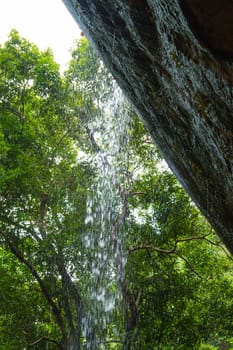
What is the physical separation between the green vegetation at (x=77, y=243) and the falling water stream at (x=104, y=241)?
2.6 inches

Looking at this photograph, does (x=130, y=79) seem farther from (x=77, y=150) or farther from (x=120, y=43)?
(x=77, y=150)

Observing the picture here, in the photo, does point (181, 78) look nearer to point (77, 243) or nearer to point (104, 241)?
point (77, 243)

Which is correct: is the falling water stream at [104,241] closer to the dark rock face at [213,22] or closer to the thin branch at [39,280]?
the thin branch at [39,280]

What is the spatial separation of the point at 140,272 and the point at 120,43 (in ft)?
17.8

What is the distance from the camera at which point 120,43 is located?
3.71 meters

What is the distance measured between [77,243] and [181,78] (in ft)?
16.1

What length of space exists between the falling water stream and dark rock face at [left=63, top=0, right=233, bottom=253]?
370cm

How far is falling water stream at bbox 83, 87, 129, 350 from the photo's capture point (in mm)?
7752

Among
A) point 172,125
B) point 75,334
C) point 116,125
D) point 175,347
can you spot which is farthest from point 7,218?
point 172,125

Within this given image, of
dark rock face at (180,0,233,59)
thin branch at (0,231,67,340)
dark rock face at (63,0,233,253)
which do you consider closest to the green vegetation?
thin branch at (0,231,67,340)

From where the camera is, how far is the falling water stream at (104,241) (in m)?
7.75

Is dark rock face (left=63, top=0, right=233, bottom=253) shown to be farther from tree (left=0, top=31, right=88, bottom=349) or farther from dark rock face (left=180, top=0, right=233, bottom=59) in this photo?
tree (left=0, top=31, right=88, bottom=349)

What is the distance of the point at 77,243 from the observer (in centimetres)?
722

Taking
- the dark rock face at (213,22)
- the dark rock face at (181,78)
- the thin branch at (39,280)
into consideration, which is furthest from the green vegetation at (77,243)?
the dark rock face at (213,22)
